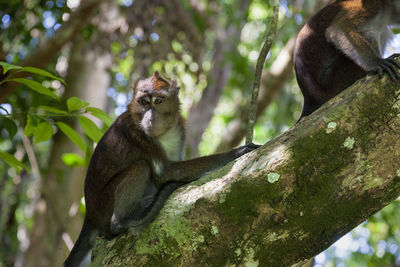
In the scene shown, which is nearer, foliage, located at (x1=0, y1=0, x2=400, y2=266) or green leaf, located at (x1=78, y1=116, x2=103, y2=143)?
green leaf, located at (x1=78, y1=116, x2=103, y2=143)

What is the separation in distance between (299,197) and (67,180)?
5524 mm

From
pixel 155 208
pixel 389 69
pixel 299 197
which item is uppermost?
pixel 155 208

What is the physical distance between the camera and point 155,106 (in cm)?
434

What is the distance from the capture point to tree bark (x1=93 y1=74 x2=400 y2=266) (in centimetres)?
241

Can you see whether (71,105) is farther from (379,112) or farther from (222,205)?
(379,112)

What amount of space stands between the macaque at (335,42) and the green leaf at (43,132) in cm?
226

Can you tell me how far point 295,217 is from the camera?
7.90ft

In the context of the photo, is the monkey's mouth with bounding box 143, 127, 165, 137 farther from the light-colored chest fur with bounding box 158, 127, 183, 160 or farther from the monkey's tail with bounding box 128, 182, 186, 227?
the monkey's tail with bounding box 128, 182, 186, 227

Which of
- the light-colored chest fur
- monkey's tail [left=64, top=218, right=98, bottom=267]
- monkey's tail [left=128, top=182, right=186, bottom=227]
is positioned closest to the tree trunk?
the light-colored chest fur

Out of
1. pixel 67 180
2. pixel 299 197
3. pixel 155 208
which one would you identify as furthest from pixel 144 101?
pixel 67 180

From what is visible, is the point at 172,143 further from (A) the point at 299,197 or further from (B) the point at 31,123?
(A) the point at 299,197

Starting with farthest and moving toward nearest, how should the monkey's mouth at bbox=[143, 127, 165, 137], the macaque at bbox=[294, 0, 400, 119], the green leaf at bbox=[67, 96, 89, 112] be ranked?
1. the monkey's mouth at bbox=[143, 127, 165, 137]
2. the macaque at bbox=[294, 0, 400, 119]
3. the green leaf at bbox=[67, 96, 89, 112]

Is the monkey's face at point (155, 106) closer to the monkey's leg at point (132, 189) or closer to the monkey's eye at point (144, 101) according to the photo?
the monkey's eye at point (144, 101)

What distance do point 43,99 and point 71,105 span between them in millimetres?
1907
